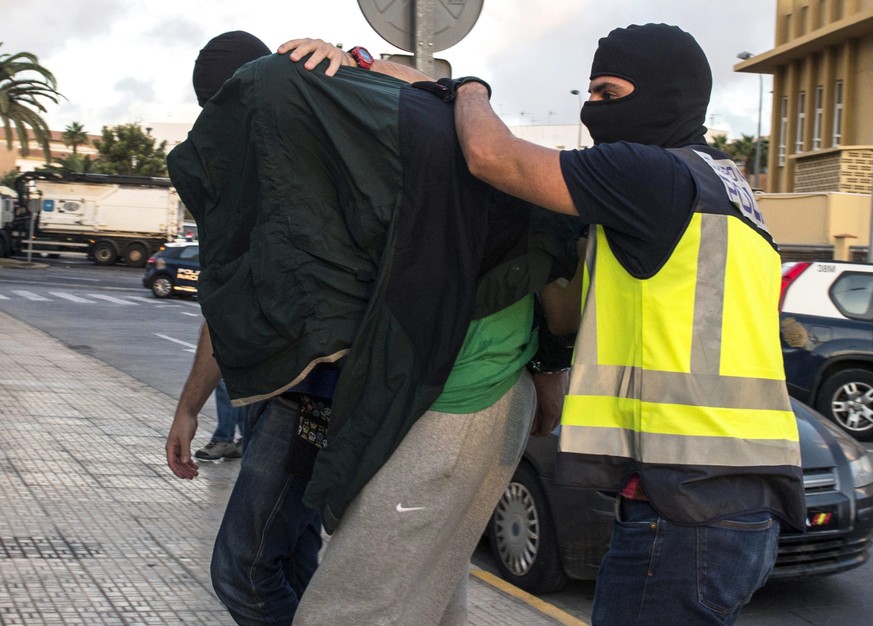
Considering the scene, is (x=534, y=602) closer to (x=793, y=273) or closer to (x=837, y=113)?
(x=793, y=273)

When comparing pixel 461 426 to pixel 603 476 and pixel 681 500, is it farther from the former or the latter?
pixel 681 500

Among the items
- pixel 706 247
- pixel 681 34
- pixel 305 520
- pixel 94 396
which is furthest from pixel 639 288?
pixel 94 396

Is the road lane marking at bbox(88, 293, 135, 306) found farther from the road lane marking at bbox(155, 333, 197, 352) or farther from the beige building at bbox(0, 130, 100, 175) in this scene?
the beige building at bbox(0, 130, 100, 175)

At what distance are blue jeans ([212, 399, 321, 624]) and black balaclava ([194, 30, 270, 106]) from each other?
79 centimetres

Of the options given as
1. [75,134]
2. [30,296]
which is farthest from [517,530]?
[75,134]

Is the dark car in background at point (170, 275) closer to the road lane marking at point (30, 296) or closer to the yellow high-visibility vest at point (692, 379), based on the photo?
the road lane marking at point (30, 296)

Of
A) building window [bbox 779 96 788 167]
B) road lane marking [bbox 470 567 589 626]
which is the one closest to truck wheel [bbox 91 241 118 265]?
building window [bbox 779 96 788 167]

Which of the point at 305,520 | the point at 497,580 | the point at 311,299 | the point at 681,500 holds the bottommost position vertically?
the point at 497,580

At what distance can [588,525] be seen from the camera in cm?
536

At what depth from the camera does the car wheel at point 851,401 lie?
→ 462 inches

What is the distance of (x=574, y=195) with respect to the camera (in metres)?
2.11

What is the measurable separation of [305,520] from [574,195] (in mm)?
1088

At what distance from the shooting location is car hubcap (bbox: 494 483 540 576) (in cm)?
564

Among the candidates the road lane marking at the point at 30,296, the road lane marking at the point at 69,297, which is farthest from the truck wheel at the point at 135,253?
the road lane marking at the point at 30,296
